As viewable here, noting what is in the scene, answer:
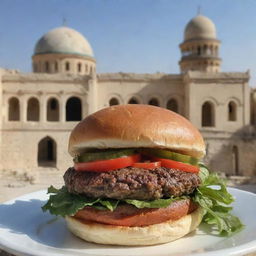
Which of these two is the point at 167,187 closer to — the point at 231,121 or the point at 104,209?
the point at 104,209

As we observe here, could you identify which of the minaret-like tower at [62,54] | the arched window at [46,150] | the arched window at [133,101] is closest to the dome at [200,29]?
the minaret-like tower at [62,54]

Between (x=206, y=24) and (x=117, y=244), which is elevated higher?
(x=206, y=24)

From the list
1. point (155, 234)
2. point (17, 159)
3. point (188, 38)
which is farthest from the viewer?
point (188, 38)

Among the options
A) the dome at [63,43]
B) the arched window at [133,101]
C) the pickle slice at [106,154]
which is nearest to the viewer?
the pickle slice at [106,154]

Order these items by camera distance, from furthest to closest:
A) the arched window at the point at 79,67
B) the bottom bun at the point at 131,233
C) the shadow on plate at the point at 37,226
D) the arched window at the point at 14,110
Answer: the arched window at the point at 79,67 < the arched window at the point at 14,110 < the shadow on plate at the point at 37,226 < the bottom bun at the point at 131,233

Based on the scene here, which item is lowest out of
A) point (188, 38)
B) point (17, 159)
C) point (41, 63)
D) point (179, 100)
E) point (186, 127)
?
point (17, 159)

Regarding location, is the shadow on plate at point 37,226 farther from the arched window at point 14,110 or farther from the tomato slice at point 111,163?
the arched window at point 14,110

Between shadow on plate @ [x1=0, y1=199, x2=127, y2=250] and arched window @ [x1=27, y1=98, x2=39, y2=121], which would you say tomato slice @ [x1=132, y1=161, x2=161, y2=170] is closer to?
shadow on plate @ [x1=0, y1=199, x2=127, y2=250]

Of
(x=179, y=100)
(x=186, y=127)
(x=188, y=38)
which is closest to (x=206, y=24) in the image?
(x=188, y=38)
